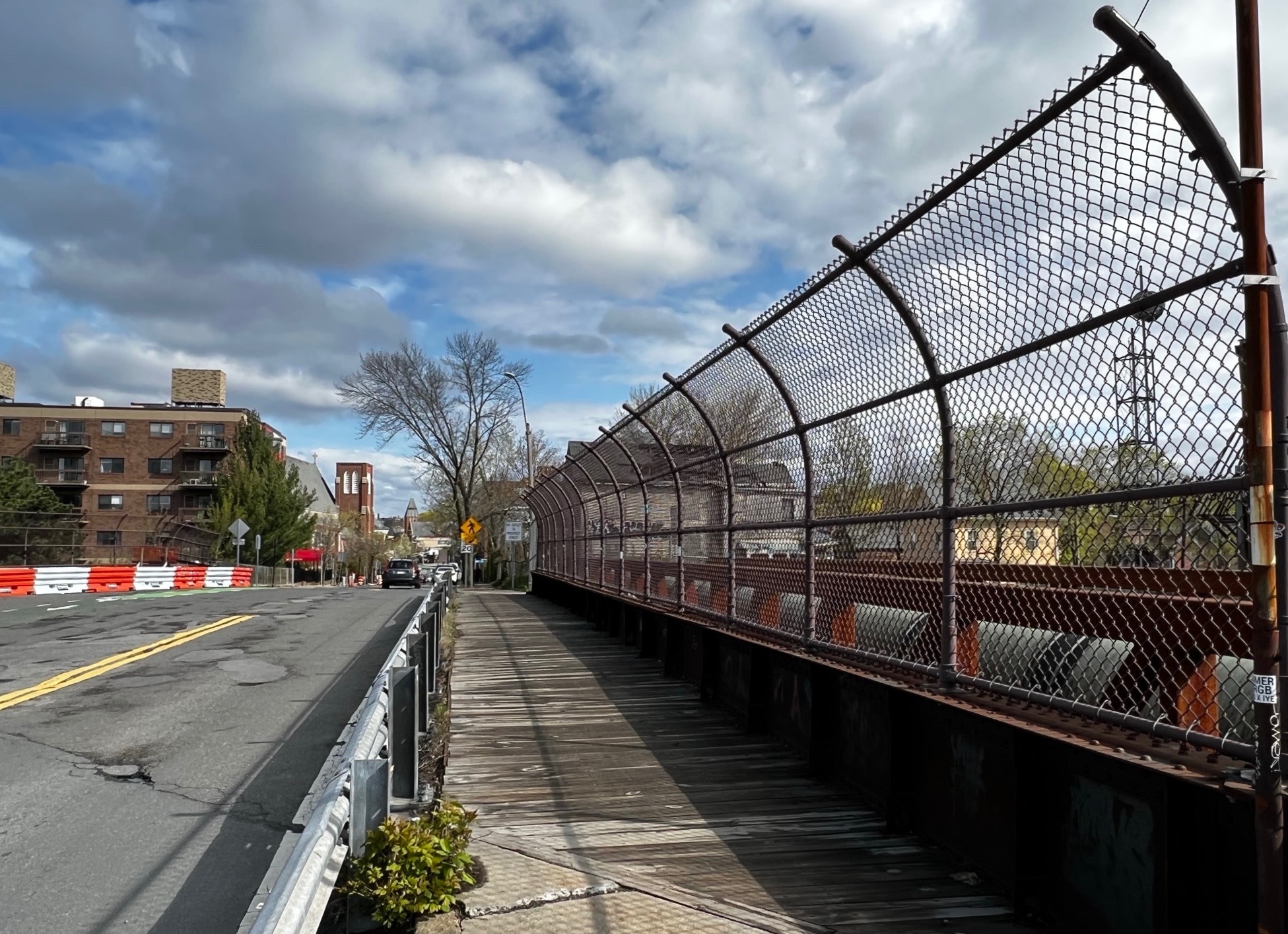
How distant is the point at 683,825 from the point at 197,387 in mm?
78189

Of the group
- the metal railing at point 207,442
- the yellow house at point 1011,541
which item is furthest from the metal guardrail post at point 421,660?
the metal railing at point 207,442

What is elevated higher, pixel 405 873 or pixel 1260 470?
pixel 1260 470

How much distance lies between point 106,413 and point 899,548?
2864 inches

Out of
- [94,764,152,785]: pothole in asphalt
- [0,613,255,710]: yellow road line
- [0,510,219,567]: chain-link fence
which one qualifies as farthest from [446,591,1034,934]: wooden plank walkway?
[0,510,219,567]: chain-link fence

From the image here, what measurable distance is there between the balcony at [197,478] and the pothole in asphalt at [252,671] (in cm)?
5752

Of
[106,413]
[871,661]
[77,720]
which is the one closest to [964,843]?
[871,661]

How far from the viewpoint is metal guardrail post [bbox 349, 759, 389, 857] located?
3676 millimetres

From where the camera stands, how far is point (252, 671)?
12.7m

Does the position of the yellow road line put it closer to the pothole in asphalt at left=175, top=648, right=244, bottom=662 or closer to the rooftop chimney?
the pothole in asphalt at left=175, top=648, right=244, bottom=662

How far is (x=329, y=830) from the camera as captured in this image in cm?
288

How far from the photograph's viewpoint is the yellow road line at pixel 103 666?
10.5 metres

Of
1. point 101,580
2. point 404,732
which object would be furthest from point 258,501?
point 404,732

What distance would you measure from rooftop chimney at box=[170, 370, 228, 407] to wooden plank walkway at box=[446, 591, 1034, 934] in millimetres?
73143

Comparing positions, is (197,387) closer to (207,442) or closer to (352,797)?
(207,442)
